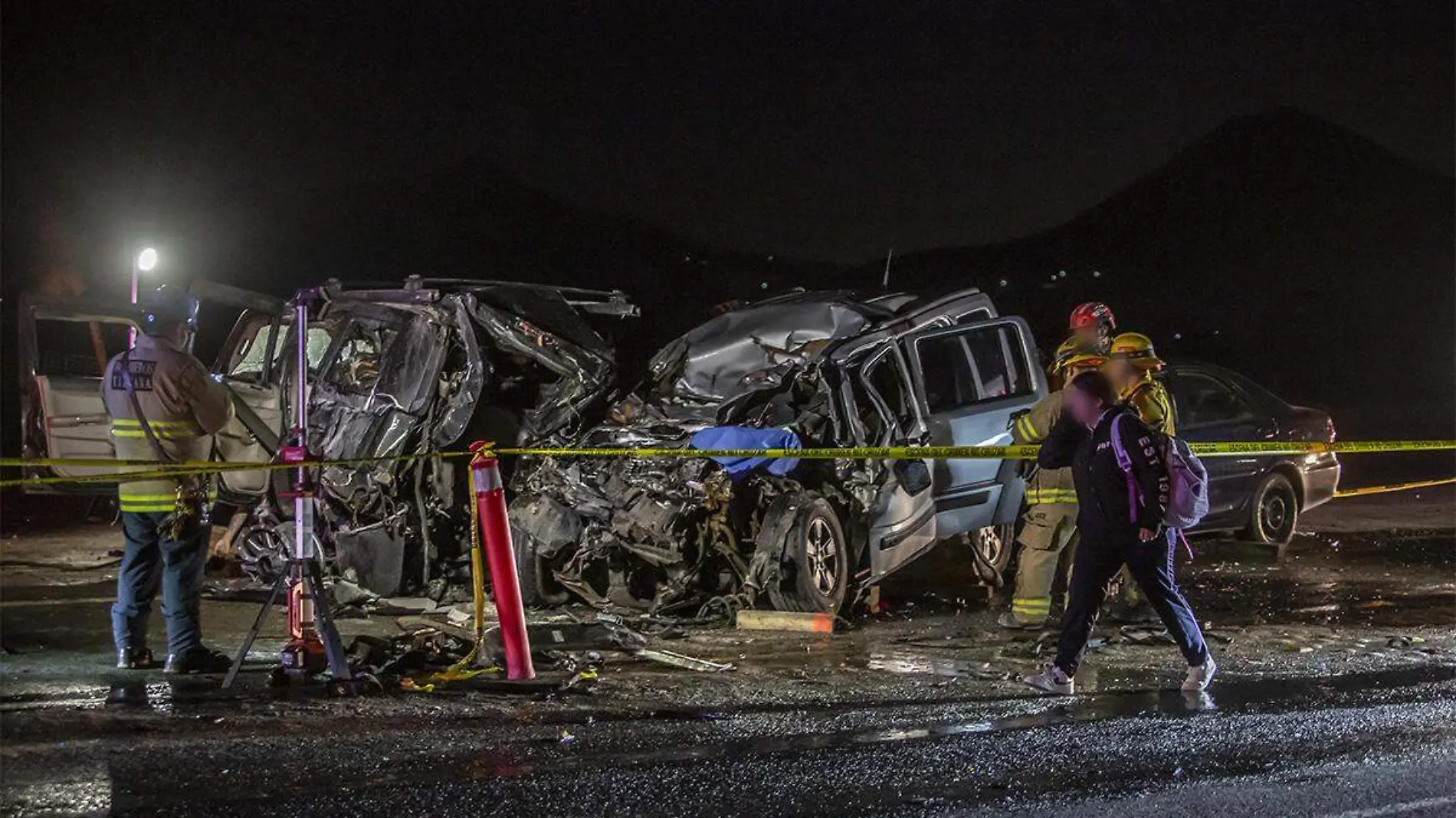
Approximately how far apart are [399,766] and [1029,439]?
4.18m

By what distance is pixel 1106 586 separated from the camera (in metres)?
6.66

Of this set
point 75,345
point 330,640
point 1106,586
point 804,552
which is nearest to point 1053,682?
point 1106,586

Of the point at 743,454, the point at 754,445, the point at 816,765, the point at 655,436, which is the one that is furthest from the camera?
the point at 655,436

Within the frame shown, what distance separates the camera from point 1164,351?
92.5ft

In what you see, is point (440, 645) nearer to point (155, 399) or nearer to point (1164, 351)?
point (155, 399)

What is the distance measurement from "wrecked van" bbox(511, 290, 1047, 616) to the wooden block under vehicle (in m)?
0.10

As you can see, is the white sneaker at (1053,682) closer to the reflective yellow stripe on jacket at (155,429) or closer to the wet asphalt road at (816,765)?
the wet asphalt road at (816,765)

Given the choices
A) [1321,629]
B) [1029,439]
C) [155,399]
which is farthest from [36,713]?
[1321,629]

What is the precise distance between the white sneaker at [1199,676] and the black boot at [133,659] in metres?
4.84

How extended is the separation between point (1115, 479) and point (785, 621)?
2604mm

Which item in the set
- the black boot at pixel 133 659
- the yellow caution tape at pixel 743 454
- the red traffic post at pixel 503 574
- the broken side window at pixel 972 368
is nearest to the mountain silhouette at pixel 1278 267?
the broken side window at pixel 972 368

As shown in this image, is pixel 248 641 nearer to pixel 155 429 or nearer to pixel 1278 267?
pixel 155 429

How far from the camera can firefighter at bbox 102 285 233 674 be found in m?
6.86

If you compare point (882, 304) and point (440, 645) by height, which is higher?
point (882, 304)
